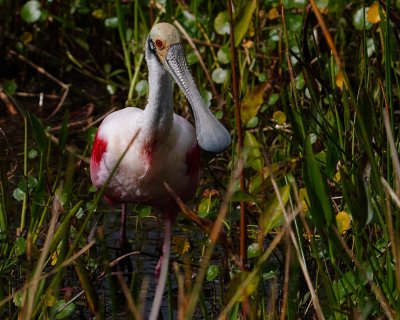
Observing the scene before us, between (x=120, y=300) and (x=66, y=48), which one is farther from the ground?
(x=66, y=48)

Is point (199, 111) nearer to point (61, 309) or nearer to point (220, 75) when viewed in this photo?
point (61, 309)

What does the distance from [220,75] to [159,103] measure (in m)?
1.04

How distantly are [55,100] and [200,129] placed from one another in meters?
2.17

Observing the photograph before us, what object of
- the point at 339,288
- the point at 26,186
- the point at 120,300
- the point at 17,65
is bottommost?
the point at 120,300

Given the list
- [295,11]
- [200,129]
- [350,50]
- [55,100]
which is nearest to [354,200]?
[200,129]

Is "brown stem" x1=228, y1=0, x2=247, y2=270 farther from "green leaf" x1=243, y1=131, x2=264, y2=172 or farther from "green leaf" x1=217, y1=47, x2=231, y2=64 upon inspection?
"green leaf" x1=217, y1=47, x2=231, y2=64

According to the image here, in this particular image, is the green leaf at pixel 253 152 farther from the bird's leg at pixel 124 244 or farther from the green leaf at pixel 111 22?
the green leaf at pixel 111 22

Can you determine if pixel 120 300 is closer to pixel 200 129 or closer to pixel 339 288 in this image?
pixel 200 129

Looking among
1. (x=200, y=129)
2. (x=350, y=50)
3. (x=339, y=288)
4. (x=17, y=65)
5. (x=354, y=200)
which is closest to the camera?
(x=354, y=200)

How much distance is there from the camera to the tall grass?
1877mm

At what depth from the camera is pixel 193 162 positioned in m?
3.05

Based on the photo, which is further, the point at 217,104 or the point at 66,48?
the point at 66,48

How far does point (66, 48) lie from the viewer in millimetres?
4617

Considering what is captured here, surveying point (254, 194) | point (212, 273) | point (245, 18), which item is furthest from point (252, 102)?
point (212, 273)
